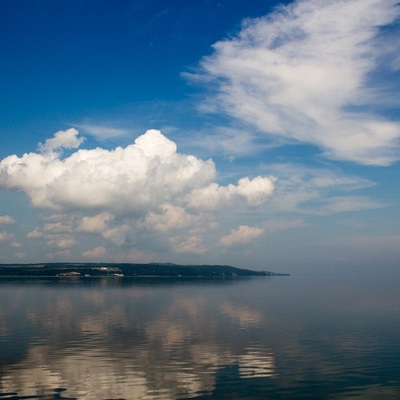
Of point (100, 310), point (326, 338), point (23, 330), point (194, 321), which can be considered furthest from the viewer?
point (100, 310)

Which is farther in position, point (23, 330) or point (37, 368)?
point (23, 330)

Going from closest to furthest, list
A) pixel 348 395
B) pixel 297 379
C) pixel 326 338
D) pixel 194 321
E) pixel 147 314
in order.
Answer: pixel 348 395, pixel 297 379, pixel 326 338, pixel 194 321, pixel 147 314

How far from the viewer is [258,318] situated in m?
108

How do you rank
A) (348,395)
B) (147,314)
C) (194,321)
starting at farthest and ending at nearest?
(147,314) < (194,321) < (348,395)

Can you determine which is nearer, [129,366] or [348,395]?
[348,395]

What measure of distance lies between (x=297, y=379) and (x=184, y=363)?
16197mm

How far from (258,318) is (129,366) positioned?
5841 cm

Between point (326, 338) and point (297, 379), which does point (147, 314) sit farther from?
point (297, 379)

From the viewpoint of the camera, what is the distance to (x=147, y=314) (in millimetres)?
117438

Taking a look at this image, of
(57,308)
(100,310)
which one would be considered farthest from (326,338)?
(57,308)

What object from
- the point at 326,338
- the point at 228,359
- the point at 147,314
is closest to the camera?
the point at 228,359

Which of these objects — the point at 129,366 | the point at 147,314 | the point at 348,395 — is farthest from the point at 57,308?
the point at 348,395

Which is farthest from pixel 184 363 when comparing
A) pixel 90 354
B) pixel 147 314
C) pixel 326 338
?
pixel 147 314

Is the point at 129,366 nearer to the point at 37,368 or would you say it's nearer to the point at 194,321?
the point at 37,368
